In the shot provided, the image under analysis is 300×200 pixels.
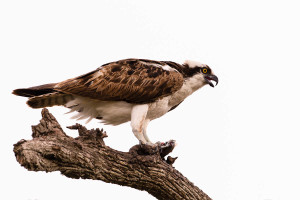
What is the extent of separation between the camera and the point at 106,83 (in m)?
8.32

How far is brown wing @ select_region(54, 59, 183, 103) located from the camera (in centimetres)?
823

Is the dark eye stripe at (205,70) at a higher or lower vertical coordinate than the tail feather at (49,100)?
higher

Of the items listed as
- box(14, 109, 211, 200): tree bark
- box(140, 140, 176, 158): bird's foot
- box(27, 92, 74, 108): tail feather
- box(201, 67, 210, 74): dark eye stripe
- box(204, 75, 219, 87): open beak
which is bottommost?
box(14, 109, 211, 200): tree bark

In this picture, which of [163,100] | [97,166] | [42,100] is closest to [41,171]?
[97,166]

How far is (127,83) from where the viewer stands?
8430mm

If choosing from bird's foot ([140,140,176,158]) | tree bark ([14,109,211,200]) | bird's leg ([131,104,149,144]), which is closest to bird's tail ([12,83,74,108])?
tree bark ([14,109,211,200])

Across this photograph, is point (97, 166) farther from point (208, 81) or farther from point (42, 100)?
point (208, 81)

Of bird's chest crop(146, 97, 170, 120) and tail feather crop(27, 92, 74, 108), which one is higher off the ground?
bird's chest crop(146, 97, 170, 120)

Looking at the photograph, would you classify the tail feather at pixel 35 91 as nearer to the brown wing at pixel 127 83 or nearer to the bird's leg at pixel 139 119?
the brown wing at pixel 127 83

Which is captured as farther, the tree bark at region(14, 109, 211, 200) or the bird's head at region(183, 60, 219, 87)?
the bird's head at region(183, 60, 219, 87)

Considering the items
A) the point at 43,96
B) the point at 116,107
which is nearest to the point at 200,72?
the point at 116,107

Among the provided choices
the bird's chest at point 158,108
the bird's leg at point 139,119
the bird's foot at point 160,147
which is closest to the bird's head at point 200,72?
the bird's chest at point 158,108

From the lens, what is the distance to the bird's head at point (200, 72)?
9203mm

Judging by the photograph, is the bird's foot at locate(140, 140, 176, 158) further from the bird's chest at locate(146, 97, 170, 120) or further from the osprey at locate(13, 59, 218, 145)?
the bird's chest at locate(146, 97, 170, 120)
